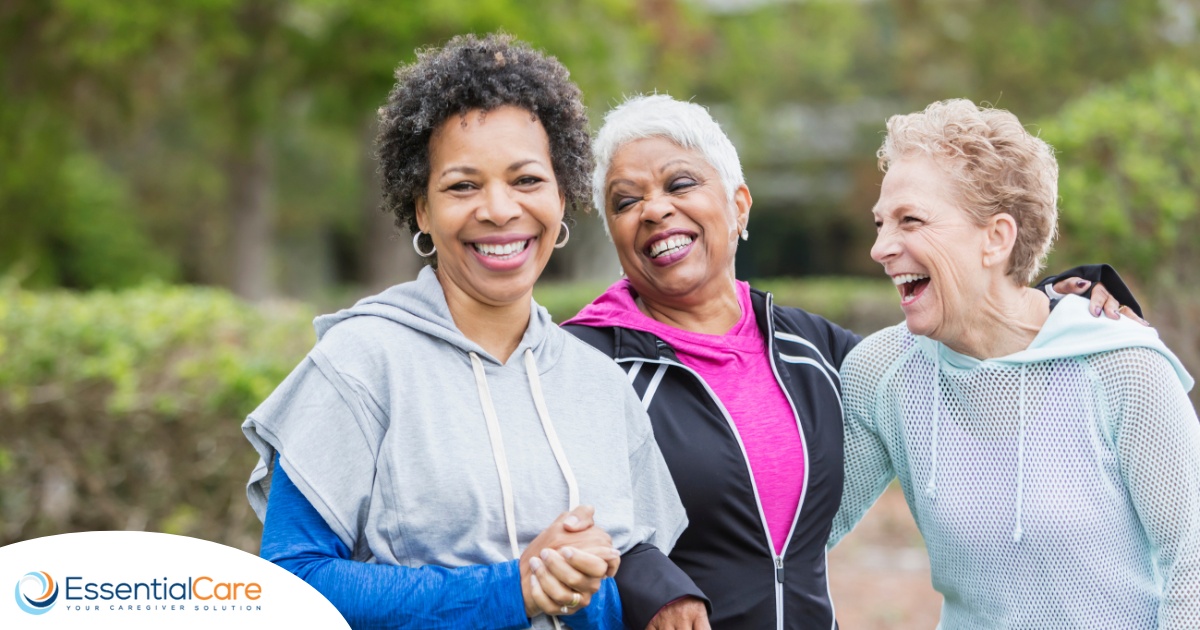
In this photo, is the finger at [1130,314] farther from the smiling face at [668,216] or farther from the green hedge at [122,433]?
the green hedge at [122,433]

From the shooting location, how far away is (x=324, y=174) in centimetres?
2561

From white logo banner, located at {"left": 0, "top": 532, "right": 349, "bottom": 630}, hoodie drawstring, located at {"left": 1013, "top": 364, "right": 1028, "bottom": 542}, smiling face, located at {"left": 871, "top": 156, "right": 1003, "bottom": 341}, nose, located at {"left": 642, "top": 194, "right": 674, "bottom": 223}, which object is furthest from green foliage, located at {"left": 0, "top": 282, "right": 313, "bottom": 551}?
hoodie drawstring, located at {"left": 1013, "top": 364, "right": 1028, "bottom": 542}

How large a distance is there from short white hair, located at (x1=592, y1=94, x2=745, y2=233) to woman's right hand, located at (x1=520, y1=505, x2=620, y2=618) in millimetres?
1106

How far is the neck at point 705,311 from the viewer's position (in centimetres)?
319

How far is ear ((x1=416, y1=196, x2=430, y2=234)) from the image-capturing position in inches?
103

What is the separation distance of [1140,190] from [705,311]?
454 cm

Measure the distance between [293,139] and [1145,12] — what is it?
53.4 ft

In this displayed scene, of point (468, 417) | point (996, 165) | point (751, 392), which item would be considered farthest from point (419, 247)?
point (996, 165)

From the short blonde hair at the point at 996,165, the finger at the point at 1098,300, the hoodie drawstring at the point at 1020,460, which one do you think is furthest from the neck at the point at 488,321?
the finger at the point at 1098,300

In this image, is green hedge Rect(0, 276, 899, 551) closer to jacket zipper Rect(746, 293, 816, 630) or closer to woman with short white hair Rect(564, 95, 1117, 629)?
woman with short white hair Rect(564, 95, 1117, 629)

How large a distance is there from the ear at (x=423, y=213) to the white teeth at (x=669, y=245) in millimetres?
700

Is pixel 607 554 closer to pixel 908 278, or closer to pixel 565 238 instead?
pixel 565 238

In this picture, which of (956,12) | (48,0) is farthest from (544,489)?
(956,12)

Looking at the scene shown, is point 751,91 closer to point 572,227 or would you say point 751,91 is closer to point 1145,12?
point 1145,12
